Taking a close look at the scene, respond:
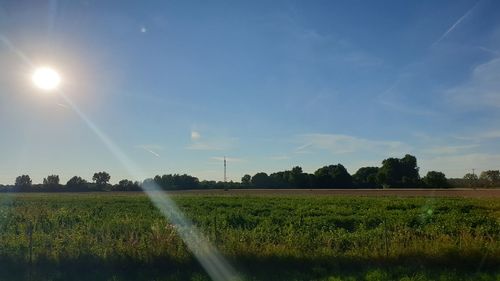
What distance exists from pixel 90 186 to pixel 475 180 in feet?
385

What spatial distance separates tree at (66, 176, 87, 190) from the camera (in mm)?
154725

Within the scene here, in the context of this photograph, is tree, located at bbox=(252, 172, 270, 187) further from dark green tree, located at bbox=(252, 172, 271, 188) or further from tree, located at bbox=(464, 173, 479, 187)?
tree, located at bbox=(464, 173, 479, 187)

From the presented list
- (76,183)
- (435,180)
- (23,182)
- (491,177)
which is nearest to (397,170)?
(435,180)

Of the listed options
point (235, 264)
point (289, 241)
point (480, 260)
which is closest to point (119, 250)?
point (235, 264)

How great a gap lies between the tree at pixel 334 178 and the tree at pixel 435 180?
22.8 meters

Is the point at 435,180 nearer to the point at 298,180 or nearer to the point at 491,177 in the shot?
the point at 491,177

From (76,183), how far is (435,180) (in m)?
112

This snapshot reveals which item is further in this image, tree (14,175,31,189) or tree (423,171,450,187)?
tree (14,175,31,189)

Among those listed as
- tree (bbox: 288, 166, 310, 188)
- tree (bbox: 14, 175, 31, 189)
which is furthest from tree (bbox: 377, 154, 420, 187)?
tree (bbox: 14, 175, 31, 189)

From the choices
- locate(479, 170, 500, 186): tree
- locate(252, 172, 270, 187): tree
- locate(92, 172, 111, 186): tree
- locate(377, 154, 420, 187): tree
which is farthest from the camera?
locate(92, 172, 111, 186): tree

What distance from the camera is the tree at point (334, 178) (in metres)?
138

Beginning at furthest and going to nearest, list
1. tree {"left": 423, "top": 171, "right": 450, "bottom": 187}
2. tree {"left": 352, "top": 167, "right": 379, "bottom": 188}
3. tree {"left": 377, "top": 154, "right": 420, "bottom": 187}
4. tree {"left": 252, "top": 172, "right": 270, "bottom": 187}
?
1. tree {"left": 252, "top": 172, "right": 270, "bottom": 187}
2. tree {"left": 352, "top": 167, "right": 379, "bottom": 188}
3. tree {"left": 377, "top": 154, "right": 420, "bottom": 187}
4. tree {"left": 423, "top": 171, "right": 450, "bottom": 187}

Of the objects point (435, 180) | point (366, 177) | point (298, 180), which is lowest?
point (435, 180)

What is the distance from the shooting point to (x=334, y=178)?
138 m
